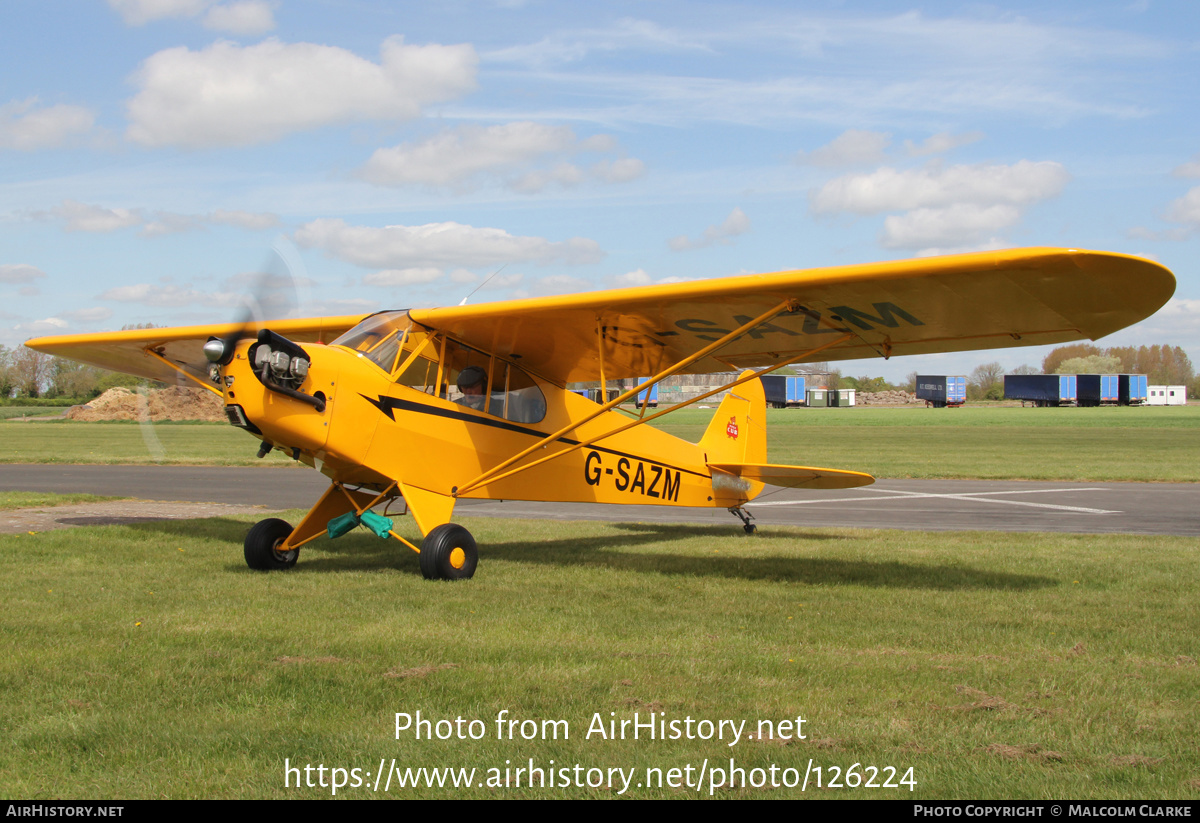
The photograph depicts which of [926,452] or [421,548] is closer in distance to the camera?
[421,548]

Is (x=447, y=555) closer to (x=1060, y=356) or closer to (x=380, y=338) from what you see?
(x=380, y=338)

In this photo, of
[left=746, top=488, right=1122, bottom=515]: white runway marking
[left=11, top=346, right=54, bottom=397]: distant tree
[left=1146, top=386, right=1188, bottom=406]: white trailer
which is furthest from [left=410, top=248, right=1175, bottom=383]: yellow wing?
[left=1146, top=386, right=1188, bottom=406]: white trailer

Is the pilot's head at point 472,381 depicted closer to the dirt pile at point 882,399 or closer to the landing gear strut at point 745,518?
the landing gear strut at point 745,518

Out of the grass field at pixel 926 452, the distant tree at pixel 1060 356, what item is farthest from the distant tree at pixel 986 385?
the grass field at pixel 926 452

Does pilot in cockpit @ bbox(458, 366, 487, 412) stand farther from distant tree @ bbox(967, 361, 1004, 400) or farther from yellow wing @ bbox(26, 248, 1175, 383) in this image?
distant tree @ bbox(967, 361, 1004, 400)

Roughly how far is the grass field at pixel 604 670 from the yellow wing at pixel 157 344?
9.39ft

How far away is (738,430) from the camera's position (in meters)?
13.0

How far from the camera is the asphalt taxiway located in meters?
13.5

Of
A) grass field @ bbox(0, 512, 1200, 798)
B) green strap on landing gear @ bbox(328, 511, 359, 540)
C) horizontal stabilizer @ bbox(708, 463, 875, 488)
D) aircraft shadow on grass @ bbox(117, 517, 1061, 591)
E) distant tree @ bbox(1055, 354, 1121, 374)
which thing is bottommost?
aircraft shadow on grass @ bbox(117, 517, 1061, 591)

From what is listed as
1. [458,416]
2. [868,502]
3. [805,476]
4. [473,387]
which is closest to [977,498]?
[868,502]

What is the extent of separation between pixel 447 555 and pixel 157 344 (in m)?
5.65

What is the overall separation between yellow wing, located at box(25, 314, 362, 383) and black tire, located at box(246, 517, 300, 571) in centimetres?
265

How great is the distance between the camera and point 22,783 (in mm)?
3494
